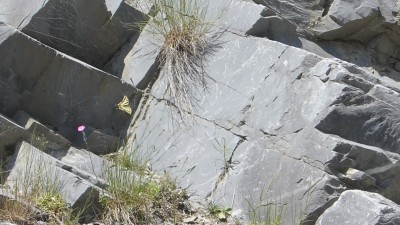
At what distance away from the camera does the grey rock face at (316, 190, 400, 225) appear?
5430mm

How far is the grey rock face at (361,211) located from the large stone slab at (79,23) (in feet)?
7.97

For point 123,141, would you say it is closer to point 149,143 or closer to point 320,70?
point 149,143

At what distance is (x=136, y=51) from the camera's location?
7219 millimetres

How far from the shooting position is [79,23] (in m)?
7.05

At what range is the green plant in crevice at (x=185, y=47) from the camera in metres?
6.80

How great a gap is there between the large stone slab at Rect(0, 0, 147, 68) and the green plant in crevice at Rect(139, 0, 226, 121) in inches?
10.0

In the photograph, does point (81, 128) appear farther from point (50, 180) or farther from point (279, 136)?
point (279, 136)

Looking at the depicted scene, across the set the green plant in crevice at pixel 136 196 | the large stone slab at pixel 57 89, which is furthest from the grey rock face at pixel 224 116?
the green plant in crevice at pixel 136 196

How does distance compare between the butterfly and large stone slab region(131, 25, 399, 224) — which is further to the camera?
the butterfly

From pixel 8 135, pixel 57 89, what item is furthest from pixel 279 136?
pixel 8 135

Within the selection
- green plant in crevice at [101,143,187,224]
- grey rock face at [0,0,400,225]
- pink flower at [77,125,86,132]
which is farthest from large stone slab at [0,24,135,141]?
green plant in crevice at [101,143,187,224]

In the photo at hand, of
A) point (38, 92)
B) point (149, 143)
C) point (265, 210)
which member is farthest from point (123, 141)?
point (265, 210)

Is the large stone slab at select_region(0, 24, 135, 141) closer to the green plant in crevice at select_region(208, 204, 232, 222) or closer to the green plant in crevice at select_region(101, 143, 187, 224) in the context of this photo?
the green plant in crevice at select_region(101, 143, 187, 224)

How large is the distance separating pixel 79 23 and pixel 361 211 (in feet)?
9.10
